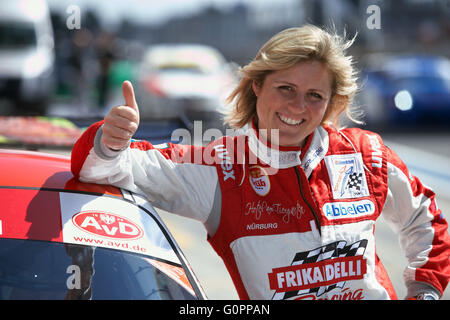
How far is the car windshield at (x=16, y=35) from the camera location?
14.5m

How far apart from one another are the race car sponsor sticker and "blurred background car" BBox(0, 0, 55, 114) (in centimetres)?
1247

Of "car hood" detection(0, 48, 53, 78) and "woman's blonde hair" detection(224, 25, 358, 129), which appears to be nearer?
"woman's blonde hair" detection(224, 25, 358, 129)

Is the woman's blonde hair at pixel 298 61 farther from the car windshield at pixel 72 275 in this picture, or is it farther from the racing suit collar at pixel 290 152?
the car windshield at pixel 72 275

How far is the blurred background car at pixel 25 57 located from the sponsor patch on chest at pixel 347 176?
12.3 m

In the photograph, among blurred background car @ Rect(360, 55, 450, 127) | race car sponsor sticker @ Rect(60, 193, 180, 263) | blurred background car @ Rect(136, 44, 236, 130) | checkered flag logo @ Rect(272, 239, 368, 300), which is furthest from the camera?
blurred background car @ Rect(136, 44, 236, 130)

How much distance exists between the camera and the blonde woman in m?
2.35

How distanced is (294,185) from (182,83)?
12424 mm

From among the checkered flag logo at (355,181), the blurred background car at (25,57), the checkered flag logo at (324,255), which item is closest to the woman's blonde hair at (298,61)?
the checkered flag logo at (355,181)

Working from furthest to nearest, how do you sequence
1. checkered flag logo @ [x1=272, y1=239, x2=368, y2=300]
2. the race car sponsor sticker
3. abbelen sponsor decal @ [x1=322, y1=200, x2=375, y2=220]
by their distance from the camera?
abbelen sponsor decal @ [x1=322, y1=200, x2=375, y2=220]
checkered flag logo @ [x1=272, y1=239, x2=368, y2=300]
the race car sponsor sticker

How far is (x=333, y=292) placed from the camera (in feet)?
7.75

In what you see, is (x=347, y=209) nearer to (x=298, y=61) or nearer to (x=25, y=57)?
(x=298, y=61)

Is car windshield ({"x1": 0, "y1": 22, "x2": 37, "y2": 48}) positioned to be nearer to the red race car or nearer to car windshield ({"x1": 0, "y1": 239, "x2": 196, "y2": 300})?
the red race car

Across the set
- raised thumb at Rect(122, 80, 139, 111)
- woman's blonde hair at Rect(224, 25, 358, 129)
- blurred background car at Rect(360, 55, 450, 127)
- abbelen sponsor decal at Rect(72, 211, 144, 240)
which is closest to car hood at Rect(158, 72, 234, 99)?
blurred background car at Rect(360, 55, 450, 127)
